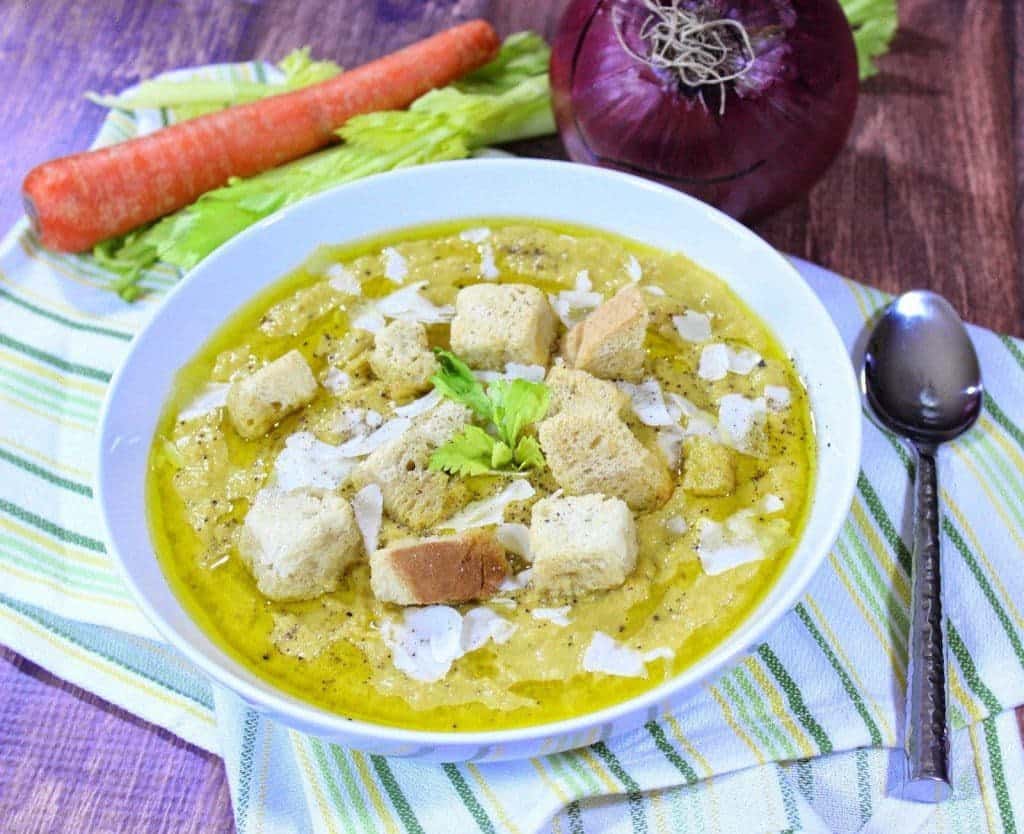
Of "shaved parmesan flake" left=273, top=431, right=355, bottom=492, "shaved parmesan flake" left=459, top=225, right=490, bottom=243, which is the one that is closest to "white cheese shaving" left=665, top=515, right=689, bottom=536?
"shaved parmesan flake" left=273, top=431, right=355, bottom=492

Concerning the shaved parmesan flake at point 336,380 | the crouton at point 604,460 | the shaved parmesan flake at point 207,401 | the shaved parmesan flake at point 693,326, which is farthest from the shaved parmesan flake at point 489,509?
the shaved parmesan flake at point 207,401

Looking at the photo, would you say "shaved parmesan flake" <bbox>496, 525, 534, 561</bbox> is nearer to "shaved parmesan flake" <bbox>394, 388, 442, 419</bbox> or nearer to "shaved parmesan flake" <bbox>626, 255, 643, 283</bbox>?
"shaved parmesan flake" <bbox>394, 388, 442, 419</bbox>

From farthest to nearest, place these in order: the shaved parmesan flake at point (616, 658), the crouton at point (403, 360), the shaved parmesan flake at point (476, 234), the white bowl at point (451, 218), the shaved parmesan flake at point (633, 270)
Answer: the shaved parmesan flake at point (476, 234) → the shaved parmesan flake at point (633, 270) → the crouton at point (403, 360) → the shaved parmesan flake at point (616, 658) → the white bowl at point (451, 218)

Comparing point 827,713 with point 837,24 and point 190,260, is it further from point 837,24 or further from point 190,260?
point 190,260

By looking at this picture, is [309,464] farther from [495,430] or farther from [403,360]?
[495,430]

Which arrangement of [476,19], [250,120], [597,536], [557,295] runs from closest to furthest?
[597,536]
[557,295]
[250,120]
[476,19]

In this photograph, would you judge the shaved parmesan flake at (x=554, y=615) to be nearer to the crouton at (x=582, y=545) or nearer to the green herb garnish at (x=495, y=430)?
the crouton at (x=582, y=545)

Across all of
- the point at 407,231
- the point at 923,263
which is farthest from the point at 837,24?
the point at 407,231
